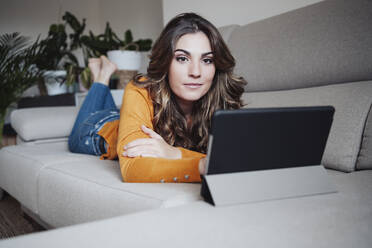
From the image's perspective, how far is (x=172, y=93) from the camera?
1086mm

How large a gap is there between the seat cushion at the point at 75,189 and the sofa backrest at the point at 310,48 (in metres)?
0.69

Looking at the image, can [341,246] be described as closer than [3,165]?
Yes

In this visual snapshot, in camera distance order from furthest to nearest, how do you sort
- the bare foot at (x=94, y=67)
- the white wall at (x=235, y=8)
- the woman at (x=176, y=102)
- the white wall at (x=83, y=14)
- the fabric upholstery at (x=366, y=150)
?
the white wall at (x=83, y=14)
the bare foot at (x=94, y=67)
the white wall at (x=235, y=8)
the fabric upholstery at (x=366, y=150)
the woman at (x=176, y=102)

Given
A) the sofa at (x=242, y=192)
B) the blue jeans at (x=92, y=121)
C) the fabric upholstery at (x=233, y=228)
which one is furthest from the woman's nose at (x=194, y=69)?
the blue jeans at (x=92, y=121)

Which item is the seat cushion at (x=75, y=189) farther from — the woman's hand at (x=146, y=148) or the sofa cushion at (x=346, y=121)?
the sofa cushion at (x=346, y=121)

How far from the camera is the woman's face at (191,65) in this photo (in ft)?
3.09

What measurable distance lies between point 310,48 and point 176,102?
537 millimetres

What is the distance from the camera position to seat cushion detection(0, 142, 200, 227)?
26.5 inches

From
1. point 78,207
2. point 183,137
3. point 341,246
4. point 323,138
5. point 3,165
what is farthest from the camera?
point 3,165

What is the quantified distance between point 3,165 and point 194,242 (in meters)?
1.32

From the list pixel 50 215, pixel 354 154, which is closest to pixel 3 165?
pixel 50 215

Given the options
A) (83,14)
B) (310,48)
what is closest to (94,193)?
(310,48)

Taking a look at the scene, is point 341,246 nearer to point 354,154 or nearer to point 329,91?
point 354,154

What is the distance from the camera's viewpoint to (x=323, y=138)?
62 centimetres
